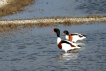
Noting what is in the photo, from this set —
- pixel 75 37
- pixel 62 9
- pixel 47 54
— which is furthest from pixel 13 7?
pixel 47 54

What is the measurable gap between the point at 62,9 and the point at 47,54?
22438 mm

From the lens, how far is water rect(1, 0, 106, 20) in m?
36.6

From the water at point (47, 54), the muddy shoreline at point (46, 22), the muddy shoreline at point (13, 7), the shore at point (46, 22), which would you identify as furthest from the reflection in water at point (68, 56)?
the muddy shoreline at point (13, 7)

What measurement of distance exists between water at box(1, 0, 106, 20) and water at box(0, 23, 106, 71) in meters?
10.7

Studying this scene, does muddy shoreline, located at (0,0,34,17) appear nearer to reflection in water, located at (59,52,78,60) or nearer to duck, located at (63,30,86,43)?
duck, located at (63,30,86,43)

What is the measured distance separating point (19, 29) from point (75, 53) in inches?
407

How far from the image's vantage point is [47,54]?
61.6 ft

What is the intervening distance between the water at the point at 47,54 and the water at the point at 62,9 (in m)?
10.7

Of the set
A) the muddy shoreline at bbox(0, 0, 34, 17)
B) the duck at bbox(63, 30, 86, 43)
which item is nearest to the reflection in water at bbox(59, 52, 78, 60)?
the duck at bbox(63, 30, 86, 43)

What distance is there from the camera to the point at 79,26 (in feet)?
95.1

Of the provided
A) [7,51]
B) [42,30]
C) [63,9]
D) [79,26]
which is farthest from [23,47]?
[63,9]

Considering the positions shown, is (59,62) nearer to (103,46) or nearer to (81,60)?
(81,60)

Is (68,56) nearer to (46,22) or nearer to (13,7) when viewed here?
(46,22)

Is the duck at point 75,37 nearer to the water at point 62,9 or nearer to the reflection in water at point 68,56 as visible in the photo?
the reflection in water at point 68,56
